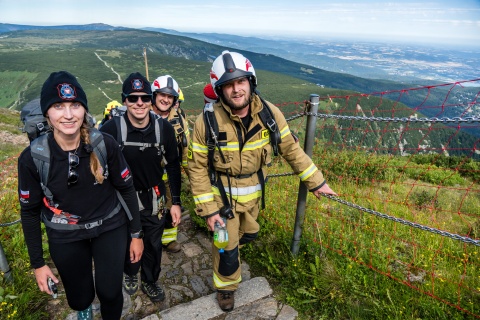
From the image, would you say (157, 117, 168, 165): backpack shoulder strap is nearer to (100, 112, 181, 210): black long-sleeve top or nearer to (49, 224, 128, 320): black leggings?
(100, 112, 181, 210): black long-sleeve top

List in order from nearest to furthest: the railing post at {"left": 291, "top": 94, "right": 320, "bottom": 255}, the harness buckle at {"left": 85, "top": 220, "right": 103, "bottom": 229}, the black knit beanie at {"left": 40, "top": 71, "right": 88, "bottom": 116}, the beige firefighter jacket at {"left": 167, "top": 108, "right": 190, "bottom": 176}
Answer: the black knit beanie at {"left": 40, "top": 71, "right": 88, "bottom": 116} → the harness buckle at {"left": 85, "top": 220, "right": 103, "bottom": 229} → the railing post at {"left": 291, "top": 94, "right": 320, "bottom": 255} → the beige firefighter jacket at {"left": 167, "top": 108, "right": 190, "bottom": 176}

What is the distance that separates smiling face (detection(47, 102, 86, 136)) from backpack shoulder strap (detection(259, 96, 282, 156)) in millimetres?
1745

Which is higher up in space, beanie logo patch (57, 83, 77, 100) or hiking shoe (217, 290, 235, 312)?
beanie logo patch (57, 83, 77, 100)

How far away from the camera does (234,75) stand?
121 inches

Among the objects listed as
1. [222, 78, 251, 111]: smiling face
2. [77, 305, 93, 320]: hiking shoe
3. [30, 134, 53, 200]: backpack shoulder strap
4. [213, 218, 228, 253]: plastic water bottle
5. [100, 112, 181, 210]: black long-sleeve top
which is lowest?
[77, 305, 93, 320]: hiking shoe

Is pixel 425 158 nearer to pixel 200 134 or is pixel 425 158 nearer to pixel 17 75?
pixel 200 134

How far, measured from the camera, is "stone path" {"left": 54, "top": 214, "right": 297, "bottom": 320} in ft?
11.8

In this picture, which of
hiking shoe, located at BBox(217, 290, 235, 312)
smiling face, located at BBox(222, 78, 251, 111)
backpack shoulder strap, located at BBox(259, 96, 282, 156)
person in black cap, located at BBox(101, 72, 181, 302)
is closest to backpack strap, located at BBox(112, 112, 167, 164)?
person in black cap, located at BBox(101, 72, 181, 302)

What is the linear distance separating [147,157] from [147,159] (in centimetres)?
2

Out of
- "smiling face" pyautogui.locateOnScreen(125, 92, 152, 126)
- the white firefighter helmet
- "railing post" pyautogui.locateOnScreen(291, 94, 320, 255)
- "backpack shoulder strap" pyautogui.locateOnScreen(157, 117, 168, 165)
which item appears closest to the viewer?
the white firefighter helmet

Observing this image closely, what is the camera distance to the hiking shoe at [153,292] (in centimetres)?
392

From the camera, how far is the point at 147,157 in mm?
3488

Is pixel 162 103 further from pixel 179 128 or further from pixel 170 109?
pixel 179 128

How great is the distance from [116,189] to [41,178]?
2.12ft
